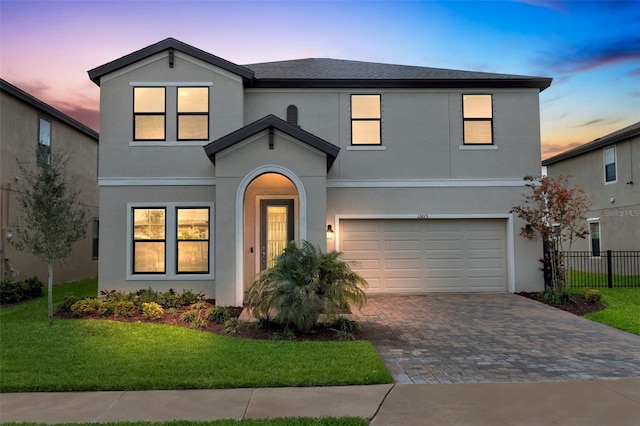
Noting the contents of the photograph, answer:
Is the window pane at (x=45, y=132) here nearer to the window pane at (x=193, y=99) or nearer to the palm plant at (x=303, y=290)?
the window pane at (x=193, y=99)

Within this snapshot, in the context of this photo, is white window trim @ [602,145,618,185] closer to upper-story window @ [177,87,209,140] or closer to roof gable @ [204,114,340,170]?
roof gable @ [204,114,340,170]

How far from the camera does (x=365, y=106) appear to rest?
13609mm

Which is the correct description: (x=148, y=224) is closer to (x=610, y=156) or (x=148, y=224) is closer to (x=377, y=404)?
(x=377, y=404)

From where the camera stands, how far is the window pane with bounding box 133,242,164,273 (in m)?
12.5

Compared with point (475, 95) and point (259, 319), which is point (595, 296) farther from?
point (259, 319)

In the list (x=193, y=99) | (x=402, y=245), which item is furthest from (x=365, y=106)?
(x=193, y=99)

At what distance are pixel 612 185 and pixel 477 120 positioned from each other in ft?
31.6

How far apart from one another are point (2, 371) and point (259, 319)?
13.3 feet

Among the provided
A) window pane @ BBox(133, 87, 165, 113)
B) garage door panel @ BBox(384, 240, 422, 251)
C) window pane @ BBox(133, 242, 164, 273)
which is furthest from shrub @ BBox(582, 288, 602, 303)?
window pane @ BBox(133, 87, 165, 113)

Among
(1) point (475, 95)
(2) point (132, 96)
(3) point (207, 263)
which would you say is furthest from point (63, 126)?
(1) point (475, 95)

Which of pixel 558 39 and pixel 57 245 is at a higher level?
pixel 558 39

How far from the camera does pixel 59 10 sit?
459 inches

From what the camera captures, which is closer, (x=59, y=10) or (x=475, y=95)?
(x=59, y=10)

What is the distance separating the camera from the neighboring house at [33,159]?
14.2m
